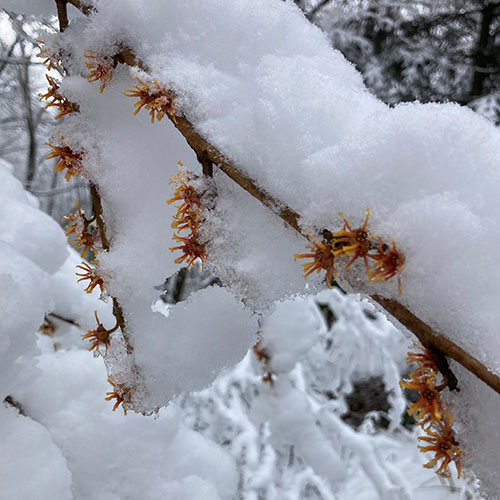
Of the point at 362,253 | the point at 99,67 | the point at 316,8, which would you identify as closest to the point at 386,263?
the point at 362,253

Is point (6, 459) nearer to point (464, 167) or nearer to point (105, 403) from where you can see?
point (105, 403)

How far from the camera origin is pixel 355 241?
348 mm

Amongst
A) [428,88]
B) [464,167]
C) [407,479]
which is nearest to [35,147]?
[428,88]

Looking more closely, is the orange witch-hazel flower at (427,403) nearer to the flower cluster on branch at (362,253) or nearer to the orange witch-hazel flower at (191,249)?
the flower cluster on branch at (362,253)

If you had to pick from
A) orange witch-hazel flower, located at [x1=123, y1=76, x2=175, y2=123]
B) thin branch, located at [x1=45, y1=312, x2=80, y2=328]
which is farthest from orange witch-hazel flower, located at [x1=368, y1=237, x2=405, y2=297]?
thin branch, located at [x1=45, y1=312, x2=80, y2=328]

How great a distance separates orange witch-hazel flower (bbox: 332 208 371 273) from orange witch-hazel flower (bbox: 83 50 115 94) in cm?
32

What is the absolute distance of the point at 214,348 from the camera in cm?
56

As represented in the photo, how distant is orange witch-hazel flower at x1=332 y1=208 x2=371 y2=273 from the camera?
34cm

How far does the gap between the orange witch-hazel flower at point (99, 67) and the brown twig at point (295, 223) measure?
0.02 meters

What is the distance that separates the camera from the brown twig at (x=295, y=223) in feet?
1.06

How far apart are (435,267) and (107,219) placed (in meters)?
0.36

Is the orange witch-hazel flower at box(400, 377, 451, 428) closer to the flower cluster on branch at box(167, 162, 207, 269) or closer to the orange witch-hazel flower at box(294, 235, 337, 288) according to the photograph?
the orange witch-hazel flower at box(294, 235, 337, 288)

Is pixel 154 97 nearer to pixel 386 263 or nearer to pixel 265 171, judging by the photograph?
pixel 265 171

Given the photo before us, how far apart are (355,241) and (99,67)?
13.2 inches
